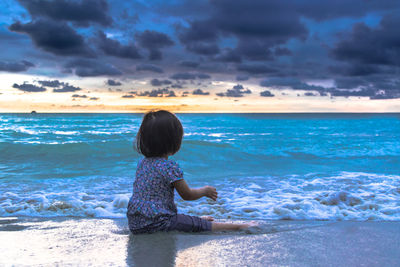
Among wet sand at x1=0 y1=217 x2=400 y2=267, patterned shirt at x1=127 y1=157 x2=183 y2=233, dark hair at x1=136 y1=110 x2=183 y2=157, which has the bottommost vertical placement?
wet sand at x1=0 y1=217 x2=400 y2=267

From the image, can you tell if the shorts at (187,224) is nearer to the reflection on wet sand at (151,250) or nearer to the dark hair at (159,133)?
the reflection on wet sand at (151,250)

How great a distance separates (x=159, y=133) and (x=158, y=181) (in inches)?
16.4

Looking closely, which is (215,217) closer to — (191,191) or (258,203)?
(258,203)

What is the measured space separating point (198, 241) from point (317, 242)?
38.6 inches

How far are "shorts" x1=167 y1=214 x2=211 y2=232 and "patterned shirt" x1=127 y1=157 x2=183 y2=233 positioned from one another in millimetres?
63

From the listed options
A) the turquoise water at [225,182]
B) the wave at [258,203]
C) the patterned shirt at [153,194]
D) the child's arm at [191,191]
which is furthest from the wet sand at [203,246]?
the turquoise water at [225,182]

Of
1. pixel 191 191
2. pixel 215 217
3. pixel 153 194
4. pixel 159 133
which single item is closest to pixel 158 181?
pixel 153 194

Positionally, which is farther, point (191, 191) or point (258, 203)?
point (258, 203)

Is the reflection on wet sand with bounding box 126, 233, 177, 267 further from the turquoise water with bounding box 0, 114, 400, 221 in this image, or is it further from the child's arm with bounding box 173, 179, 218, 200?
the turquoise water with bounding box 0, 114, 400, 221

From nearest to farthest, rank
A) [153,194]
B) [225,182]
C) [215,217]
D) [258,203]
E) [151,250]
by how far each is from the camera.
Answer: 1. [151,250]
2. [153,194]
3. [215,217]
4. [258,203]
5. [225,182]

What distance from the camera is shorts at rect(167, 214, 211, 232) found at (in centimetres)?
288

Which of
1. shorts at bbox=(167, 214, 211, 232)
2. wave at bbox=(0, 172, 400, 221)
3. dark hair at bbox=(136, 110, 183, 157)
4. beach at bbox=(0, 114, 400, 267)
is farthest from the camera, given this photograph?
wave at bbox=(0, 172, 400, 221)

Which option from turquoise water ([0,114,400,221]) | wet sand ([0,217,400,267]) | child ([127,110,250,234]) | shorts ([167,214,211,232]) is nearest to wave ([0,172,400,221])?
turquoise water ([0,114,400,221])

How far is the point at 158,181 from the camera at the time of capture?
278cm
